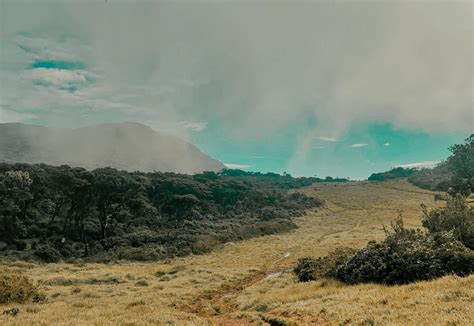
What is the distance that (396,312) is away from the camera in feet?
50.8

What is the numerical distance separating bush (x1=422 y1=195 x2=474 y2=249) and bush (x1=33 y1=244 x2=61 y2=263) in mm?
48661

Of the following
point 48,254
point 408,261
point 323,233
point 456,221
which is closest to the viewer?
point 408,261

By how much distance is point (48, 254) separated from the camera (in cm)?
5369

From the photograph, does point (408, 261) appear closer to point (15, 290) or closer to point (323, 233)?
point (15, 290)

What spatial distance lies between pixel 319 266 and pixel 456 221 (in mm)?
11970

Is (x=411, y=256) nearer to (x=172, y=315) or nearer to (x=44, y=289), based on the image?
(x=172, y=315)

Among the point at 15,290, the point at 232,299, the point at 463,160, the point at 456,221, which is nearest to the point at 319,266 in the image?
the point at 232,299

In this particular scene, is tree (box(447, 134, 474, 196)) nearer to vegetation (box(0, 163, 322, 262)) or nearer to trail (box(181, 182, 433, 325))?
trail (box(181, 182, 433, 325))

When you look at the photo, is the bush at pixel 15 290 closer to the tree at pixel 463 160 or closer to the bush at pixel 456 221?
the bush at pixel 456 221

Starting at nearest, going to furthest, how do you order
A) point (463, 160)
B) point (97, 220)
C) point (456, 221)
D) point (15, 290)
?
point (15, 290) → point (456, 221) → point (97, 220) → point (463, 160)

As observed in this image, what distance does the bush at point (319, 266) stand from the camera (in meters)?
28.6

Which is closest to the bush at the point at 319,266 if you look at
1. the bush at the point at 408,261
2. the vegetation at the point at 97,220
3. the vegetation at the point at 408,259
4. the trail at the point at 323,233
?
the vegetation at the point at 408,259

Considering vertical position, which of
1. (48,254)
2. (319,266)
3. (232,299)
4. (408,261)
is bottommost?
(48,254)

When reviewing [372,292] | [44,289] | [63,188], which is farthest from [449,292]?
[63,188]
